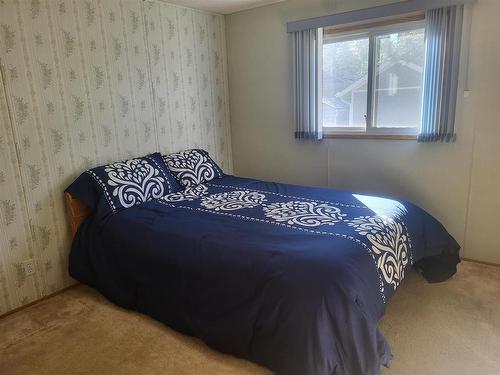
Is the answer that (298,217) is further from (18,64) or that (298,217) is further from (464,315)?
(18,64)

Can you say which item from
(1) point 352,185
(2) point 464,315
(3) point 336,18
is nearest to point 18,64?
(3) point 336,18

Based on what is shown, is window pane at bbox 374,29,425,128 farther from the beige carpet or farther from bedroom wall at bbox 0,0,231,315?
bedroom wall at bbox 0,0,231,315

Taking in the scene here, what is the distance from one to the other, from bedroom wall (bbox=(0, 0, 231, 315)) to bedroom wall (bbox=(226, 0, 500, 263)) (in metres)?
0.65

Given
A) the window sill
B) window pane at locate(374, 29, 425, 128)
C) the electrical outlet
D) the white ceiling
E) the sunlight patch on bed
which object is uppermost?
the white ceiling

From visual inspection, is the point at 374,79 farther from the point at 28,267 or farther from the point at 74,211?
the point at 28,267

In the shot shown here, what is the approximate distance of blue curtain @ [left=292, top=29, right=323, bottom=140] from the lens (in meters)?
3.17

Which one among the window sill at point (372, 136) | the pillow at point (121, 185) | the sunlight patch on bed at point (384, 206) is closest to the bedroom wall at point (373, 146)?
Answer: the window sill at point (372, 136)

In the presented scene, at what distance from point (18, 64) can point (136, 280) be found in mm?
1567

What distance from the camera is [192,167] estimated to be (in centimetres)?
320

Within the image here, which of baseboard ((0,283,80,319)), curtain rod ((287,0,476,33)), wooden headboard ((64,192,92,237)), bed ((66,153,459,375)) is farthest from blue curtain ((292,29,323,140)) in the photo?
baseboard ((0,283,80,319))

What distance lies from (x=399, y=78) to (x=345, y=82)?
458 millimetres

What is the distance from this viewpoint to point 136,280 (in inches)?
87.1

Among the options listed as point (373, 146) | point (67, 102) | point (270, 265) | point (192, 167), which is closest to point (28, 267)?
point (67, 102)

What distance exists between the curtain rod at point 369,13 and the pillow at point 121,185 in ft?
5.83
